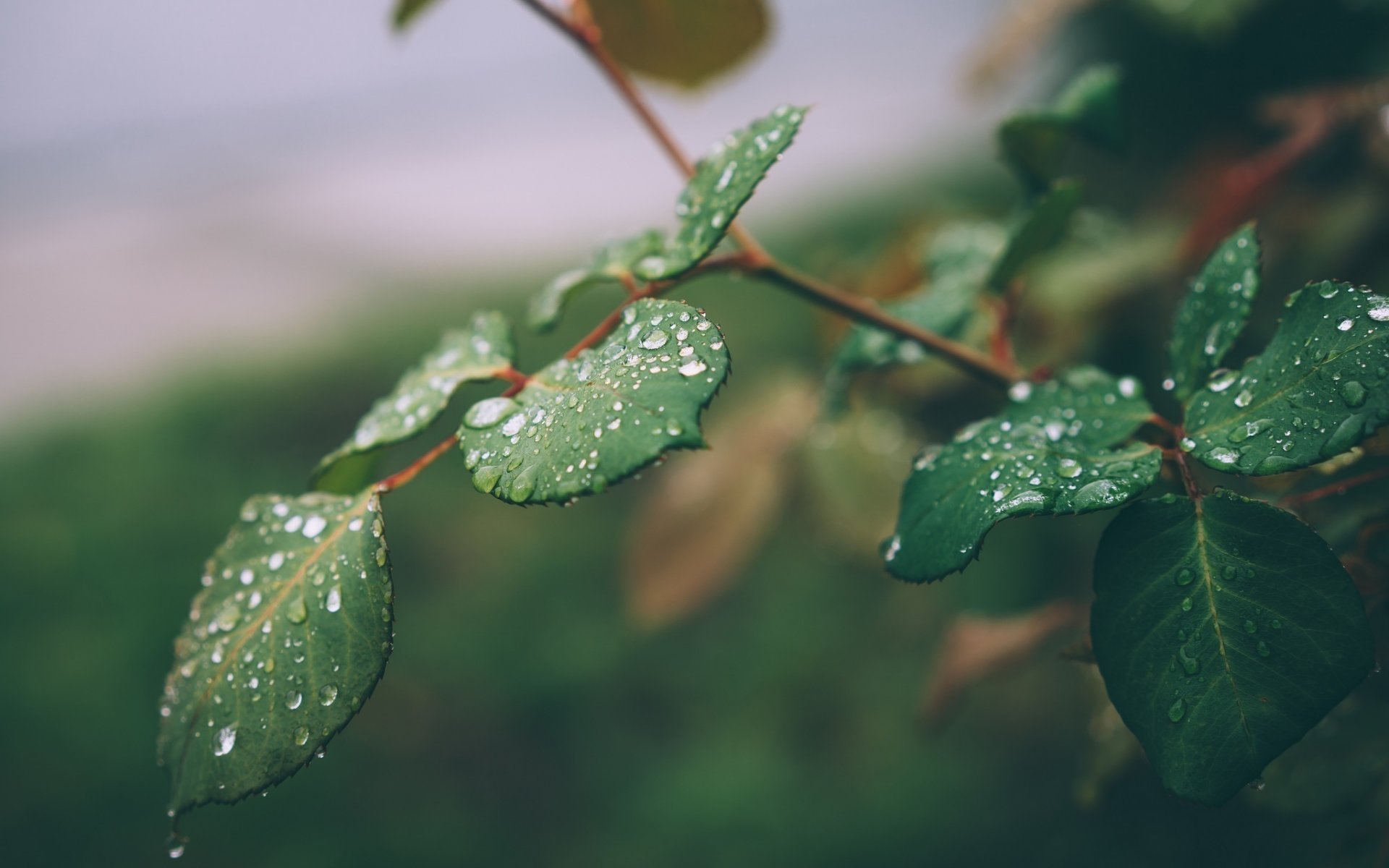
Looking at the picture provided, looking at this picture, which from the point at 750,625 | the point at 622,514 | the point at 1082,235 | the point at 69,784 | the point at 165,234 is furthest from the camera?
the point at 165,234

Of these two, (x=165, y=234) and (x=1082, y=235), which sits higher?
(x=165, y=234)

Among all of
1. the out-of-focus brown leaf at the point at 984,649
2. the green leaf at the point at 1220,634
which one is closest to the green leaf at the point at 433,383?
the green leaf at the point at 1220,634

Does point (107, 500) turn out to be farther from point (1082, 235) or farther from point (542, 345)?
point (1082, 235)

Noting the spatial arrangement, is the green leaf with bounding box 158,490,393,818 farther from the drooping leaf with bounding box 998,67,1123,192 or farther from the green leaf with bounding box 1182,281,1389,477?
the drooping leaf with bounding box 998,67,1123,192

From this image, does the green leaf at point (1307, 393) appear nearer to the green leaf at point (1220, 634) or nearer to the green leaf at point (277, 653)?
the green leaf at point (1220, 634)

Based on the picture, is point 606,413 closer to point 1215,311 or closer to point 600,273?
point 600,273

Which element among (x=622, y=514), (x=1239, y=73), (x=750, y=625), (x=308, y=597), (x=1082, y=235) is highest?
(x=308, y=597)

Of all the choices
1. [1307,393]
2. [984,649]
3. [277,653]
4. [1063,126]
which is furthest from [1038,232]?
[277,653]

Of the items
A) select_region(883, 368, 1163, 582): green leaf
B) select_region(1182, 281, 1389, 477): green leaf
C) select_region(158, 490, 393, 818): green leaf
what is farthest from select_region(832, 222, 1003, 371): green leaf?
select_region(158, 490, 393, 818): green leaf

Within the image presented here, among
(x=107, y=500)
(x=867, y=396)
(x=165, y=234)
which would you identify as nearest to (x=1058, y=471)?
(x=867, y=396)
